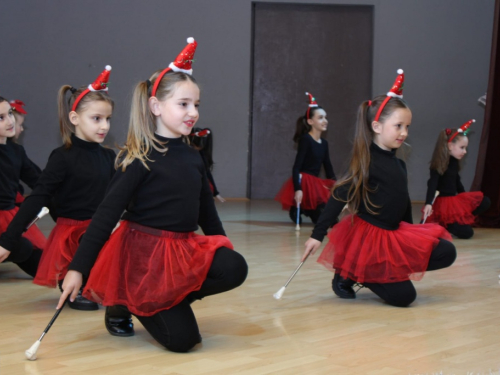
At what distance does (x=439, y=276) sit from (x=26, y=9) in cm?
681

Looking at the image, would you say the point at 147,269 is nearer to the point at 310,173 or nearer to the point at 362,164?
the point at 362,164

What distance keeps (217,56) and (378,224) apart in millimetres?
6259

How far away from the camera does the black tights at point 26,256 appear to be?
350 cm

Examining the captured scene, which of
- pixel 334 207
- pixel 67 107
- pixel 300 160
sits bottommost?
pixel 300 160

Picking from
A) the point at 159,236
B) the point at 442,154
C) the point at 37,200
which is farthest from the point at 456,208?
the point at 159,236

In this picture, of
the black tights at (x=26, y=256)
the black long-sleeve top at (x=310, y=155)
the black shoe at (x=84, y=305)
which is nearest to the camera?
the black shoe at (x=84, y=305)

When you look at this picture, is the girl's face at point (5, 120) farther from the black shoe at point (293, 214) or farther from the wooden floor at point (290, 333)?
the black shoe at point (293, 214)

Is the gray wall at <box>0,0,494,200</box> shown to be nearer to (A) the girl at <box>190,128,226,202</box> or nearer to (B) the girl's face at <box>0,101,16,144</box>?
(A) the girl at <box>190,128,226,202</box>

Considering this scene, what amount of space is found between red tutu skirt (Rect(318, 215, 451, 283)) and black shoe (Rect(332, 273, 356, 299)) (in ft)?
0.17

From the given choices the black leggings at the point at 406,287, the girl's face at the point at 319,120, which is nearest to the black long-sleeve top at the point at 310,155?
the girl's face at the point at 319,120

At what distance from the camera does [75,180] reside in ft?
10.4

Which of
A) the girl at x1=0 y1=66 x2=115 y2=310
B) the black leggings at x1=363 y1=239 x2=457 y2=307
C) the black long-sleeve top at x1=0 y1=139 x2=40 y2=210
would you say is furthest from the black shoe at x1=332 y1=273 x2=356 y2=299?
the black long-sleeve top at x1=0 y1=139 x2=40 y2=210

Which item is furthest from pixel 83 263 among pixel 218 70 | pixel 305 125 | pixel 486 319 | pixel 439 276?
pixel 218 70

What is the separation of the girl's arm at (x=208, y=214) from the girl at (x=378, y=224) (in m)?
0.62
